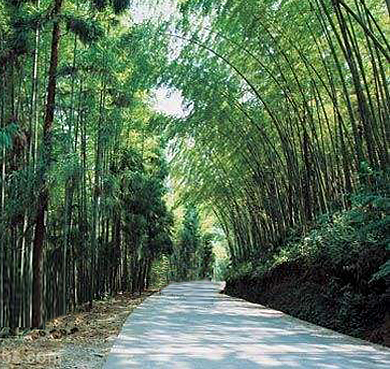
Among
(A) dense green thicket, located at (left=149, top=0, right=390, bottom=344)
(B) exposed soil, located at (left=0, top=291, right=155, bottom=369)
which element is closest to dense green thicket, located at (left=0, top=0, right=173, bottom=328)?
(A) dense green thicket, located at (left=149, top=0, right=390, bottom=344)

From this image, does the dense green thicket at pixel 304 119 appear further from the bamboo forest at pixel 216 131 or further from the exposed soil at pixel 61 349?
the exposed soil at pixel 61 349

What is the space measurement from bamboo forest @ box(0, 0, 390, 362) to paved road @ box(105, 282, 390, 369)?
0.54 meters

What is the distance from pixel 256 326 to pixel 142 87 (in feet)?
17.8

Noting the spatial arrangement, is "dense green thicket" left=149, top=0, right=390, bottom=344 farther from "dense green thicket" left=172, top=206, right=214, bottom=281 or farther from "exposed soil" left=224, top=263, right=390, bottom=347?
"dense green thicket" left=172, top=206, right=214, bottom=281

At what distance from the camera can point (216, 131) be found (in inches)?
510

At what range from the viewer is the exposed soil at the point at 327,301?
17.5 ft

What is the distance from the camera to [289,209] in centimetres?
1141

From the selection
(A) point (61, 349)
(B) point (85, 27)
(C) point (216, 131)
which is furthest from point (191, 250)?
(A) point (61, 349)

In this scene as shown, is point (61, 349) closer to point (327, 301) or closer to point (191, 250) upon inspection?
point (327, 301)

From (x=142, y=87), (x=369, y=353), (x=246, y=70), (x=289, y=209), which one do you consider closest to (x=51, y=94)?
(x=142, y=87)

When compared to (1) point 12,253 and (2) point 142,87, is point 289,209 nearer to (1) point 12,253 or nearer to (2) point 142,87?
(2) point 142,87

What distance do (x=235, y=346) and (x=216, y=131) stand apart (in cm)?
872

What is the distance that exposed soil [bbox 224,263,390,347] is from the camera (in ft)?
17.5

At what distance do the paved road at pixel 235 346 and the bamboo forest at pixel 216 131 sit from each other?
0.54 metres
